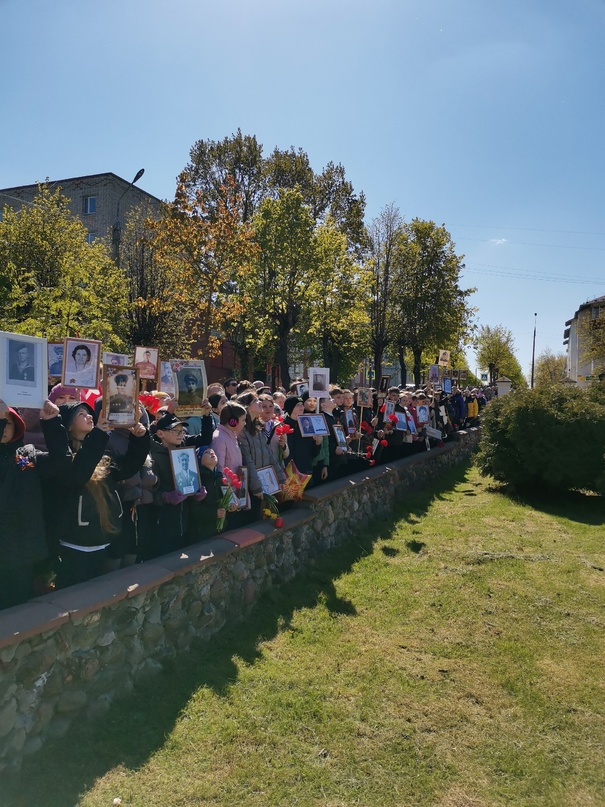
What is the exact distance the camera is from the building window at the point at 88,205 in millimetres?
35562

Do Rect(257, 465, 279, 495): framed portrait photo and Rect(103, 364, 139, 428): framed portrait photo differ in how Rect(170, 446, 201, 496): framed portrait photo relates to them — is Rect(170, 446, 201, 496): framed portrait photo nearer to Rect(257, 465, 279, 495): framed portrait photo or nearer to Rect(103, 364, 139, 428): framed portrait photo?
Rect(103, 364, 139, 428): framed portrait photo

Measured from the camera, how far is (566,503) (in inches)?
415

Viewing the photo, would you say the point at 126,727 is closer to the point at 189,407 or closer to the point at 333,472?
the point at 189,407

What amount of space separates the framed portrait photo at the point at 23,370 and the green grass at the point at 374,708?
206cm

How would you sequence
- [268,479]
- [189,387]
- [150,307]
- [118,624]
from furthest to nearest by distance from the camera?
[150,307] < [268,479] < [189,387] < [118,624]

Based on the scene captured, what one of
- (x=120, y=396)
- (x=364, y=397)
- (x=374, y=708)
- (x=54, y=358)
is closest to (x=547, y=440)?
(x=364, y=397)

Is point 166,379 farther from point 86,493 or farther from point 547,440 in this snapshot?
point 547,440

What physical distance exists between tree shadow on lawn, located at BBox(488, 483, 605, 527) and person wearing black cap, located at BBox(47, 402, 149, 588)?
26.2 ft

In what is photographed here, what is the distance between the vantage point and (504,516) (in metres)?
9.62

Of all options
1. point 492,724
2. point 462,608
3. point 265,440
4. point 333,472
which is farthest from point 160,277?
point 492,724

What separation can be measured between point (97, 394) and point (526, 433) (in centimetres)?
855

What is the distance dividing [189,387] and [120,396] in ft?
5.69

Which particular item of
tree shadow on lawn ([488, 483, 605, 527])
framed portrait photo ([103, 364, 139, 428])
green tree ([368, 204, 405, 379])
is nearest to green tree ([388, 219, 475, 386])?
green tree ([368, 204, 405, 379])

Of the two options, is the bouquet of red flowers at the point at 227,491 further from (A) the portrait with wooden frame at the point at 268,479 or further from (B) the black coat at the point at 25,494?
(B) the black coat at the point at 25,494
